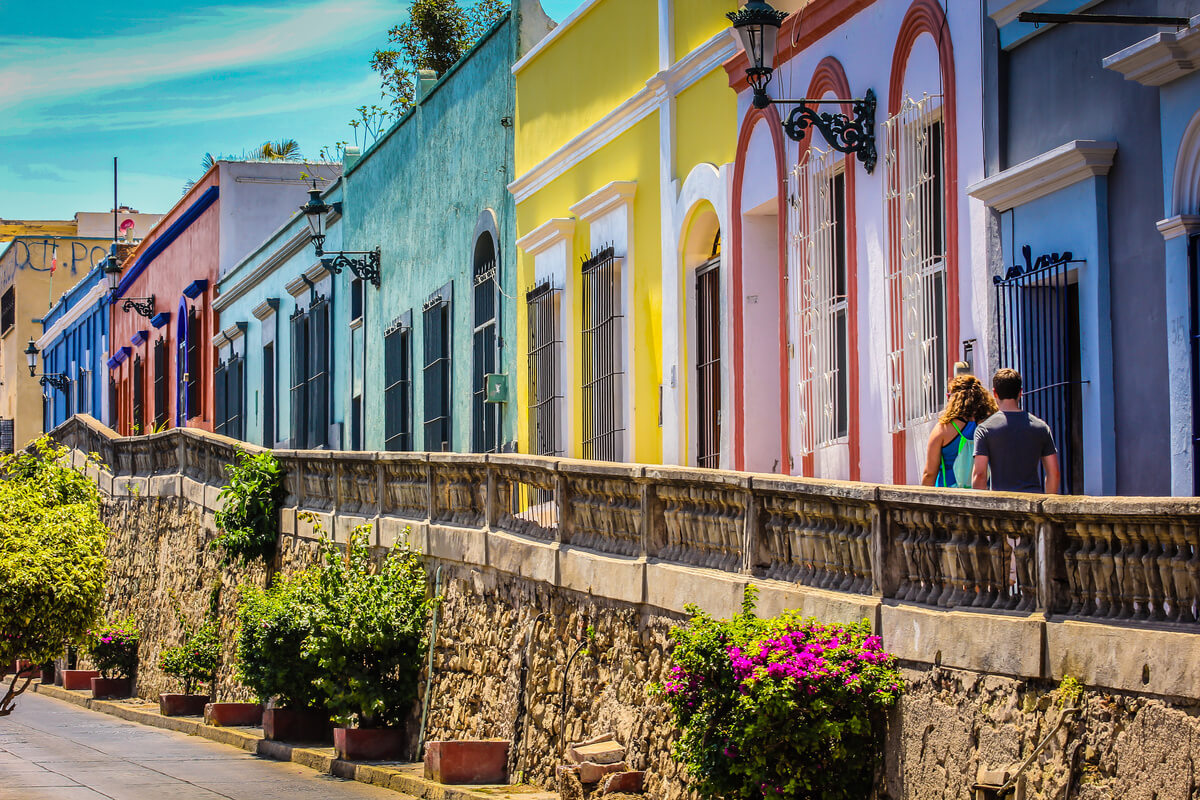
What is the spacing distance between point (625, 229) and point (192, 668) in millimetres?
9290

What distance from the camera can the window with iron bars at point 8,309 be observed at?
55875 millimetres

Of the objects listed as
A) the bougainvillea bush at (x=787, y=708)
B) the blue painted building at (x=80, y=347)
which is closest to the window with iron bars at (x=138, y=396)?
the blue painted building at (x=80, y=347)

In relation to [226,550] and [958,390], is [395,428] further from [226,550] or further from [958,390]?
[958,390]

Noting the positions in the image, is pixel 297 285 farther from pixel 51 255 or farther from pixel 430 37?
pixel 51 255

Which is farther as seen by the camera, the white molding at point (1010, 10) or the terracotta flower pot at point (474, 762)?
the terracotta flower pot at point (474, 762)

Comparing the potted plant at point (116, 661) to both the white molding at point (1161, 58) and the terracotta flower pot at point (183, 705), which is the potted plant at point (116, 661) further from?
the white molding at point (1161, 58)

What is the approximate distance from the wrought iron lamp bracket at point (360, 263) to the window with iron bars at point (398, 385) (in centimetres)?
92

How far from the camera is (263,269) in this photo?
2938cm

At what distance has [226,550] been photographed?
817 inches

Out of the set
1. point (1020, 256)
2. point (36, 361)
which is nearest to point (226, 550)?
point (1020, 256)

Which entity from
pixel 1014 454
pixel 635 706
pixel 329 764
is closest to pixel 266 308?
pixel 329 764

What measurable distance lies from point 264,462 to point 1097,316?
41.4 ft

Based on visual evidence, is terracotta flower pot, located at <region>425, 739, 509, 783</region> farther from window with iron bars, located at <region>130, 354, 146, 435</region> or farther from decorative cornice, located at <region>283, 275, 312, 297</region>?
window with iron bars, located at <region>130, 354, 146, 435</region>

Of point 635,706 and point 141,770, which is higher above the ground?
point 635,706
